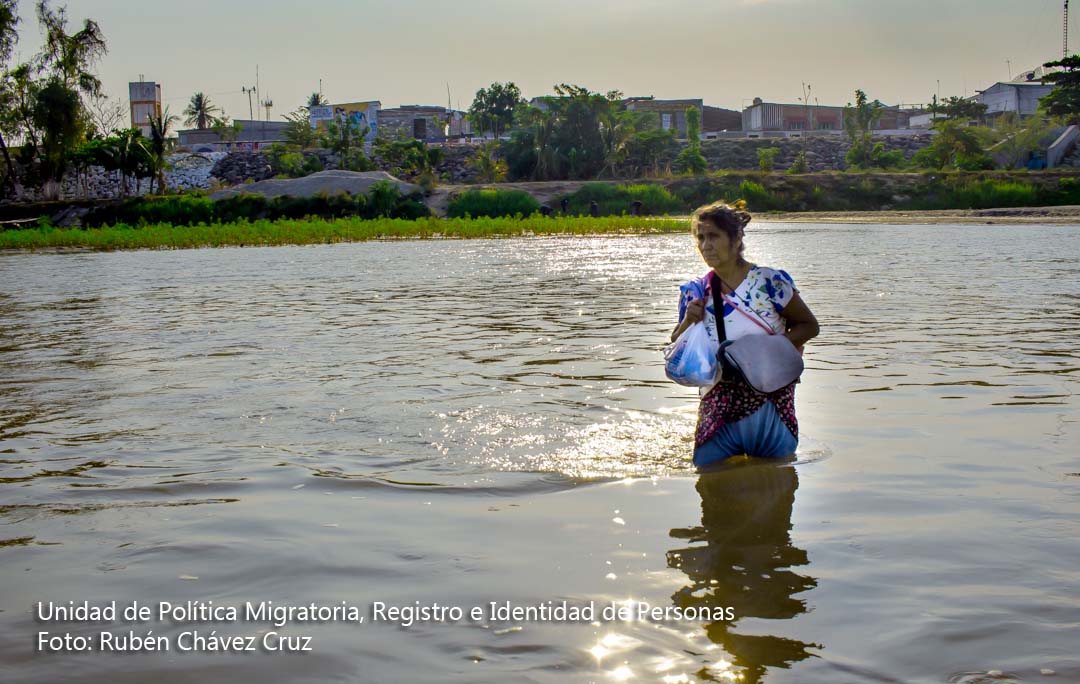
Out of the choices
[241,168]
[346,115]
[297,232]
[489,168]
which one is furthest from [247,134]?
[297,232]

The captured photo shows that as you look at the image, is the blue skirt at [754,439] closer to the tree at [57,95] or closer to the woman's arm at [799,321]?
the woman's arm at [799,321]

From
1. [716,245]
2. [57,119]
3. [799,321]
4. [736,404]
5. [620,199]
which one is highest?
[57,119]

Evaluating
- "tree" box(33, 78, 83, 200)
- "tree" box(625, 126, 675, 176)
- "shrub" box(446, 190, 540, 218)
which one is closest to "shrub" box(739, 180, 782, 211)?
"tree" box(625, 126, 675, 176)

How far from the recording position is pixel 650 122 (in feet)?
187

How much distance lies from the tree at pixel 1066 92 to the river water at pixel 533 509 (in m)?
47.3

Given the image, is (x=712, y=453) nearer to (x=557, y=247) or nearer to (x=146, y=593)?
(x=146, y=593)

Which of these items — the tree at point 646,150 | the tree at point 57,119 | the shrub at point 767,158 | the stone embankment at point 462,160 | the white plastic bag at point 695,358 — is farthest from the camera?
the stone embankment at point 462,160

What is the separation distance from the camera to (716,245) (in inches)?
156

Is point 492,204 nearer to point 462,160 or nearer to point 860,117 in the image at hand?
point 462,160

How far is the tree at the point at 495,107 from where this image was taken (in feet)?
253

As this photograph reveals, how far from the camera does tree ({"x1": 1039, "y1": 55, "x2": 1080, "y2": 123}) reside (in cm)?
4966

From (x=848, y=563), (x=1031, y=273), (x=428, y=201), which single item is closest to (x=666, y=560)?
(x=848, y=563)

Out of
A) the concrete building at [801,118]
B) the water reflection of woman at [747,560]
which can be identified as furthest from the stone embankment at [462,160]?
the water reflection of woman at [747,560]

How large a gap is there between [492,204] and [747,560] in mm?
36247
